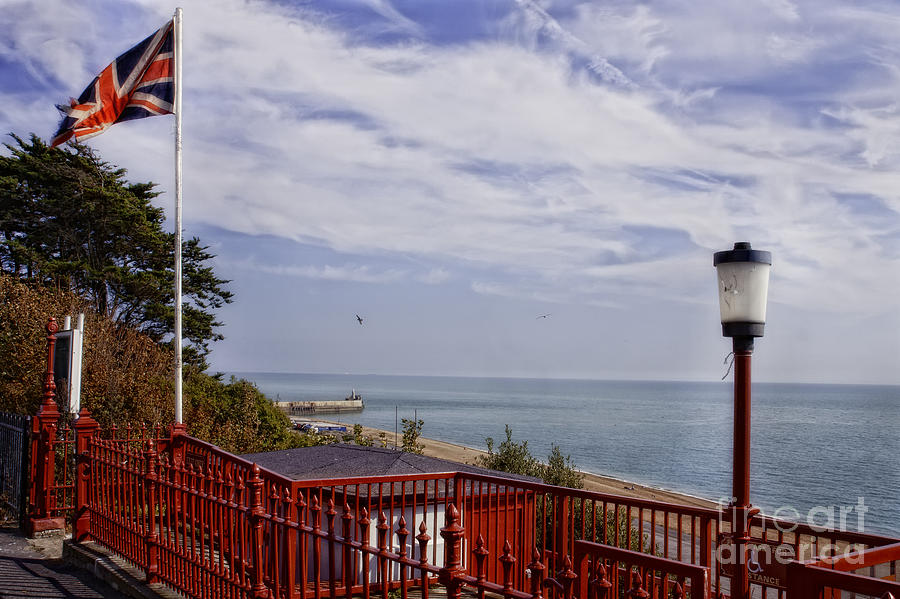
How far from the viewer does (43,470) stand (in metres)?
9.71

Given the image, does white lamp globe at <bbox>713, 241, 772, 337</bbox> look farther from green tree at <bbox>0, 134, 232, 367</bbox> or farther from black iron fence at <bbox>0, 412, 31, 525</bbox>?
green tree at <bbox>0, 134, 232, 367</bbox>

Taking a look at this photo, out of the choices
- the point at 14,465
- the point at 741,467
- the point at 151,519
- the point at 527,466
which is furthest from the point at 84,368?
the point at 741,467

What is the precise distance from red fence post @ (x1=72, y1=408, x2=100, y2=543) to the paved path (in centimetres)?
41

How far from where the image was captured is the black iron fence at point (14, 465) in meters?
10.1

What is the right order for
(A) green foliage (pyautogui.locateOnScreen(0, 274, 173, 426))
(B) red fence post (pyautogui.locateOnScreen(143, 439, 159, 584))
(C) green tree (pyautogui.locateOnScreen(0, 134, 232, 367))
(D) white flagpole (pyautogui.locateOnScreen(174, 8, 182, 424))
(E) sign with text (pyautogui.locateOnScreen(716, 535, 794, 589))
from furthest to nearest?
1. (C) green tree (pyautogui.locateOnScreen(0, 134, 232, 367))
2. (A) green foliage (pyautogui.locateOnScreen(0, 274, 173, 426))
3. (D) white flagpole (pyautogui.locateOnScreen(174, 8, 182, 424))
4. (B) red fence post (pyautogui.locateOnScreen(143, 439, 159, 584))
5. (E) sign with text (pyautogui.locateOnScreen(716, 535, 794, 589))

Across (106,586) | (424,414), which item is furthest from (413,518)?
(424,414)

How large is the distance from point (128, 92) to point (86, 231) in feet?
89.3

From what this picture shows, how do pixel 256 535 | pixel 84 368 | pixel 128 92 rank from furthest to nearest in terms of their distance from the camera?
pixel 84 368 < pixel 128 92 < pixel 256 535

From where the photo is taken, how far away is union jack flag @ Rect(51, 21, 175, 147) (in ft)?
38.7

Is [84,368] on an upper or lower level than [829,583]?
lower

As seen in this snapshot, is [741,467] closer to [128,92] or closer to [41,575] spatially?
[41,575]

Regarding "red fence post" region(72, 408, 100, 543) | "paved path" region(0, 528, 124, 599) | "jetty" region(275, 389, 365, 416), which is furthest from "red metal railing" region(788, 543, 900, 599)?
"jetty" region(275, 389, 365, 416)

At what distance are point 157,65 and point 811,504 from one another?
4820 centimetres

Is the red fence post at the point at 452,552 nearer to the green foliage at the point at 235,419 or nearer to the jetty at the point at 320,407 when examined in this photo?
the green foliage at the point at 235,419
